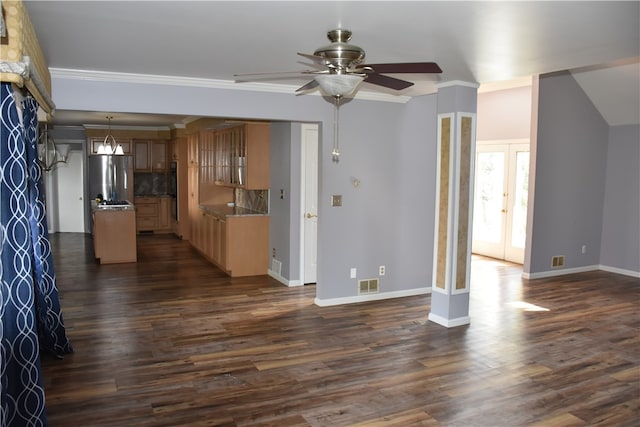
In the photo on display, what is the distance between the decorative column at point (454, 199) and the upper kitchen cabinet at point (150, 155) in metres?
8.26

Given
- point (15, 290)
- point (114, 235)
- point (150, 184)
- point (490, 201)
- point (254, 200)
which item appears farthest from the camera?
point (150, 184)

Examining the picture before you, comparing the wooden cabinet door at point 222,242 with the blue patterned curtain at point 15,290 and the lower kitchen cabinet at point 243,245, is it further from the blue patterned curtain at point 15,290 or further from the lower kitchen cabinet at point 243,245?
the blue patterned curtain at point 15,290

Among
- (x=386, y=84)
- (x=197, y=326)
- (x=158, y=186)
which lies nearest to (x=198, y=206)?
(x=158, y=186)

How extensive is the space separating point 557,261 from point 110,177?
909 centimetres

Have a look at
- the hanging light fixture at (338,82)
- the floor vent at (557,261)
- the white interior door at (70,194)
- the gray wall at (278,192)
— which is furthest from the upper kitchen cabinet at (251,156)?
the white interior door at (70,194)

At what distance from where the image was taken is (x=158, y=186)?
12.1 metres

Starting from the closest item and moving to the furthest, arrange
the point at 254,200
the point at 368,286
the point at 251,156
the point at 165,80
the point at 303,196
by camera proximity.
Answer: the point at 165,80
the point at 368,286
the point at 303,196
the point at 251,156
the point at 254,200

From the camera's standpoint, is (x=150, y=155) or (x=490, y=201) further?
(x=150, y=155)

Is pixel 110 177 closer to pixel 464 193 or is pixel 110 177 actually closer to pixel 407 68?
pixel 464 193

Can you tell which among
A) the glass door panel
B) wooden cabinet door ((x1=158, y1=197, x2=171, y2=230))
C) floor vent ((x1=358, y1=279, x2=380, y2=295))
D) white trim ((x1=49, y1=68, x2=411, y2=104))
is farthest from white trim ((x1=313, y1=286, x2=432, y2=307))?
wooden cabinet door ((x1=158, y1=197, x2=171, y2=230))

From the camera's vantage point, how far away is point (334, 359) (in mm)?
4336

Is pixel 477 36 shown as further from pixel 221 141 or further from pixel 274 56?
pixel 221 141

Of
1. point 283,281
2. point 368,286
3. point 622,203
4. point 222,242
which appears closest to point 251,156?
Answer: point 222,242

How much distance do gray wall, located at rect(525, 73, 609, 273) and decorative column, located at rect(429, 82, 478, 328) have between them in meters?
2.81
